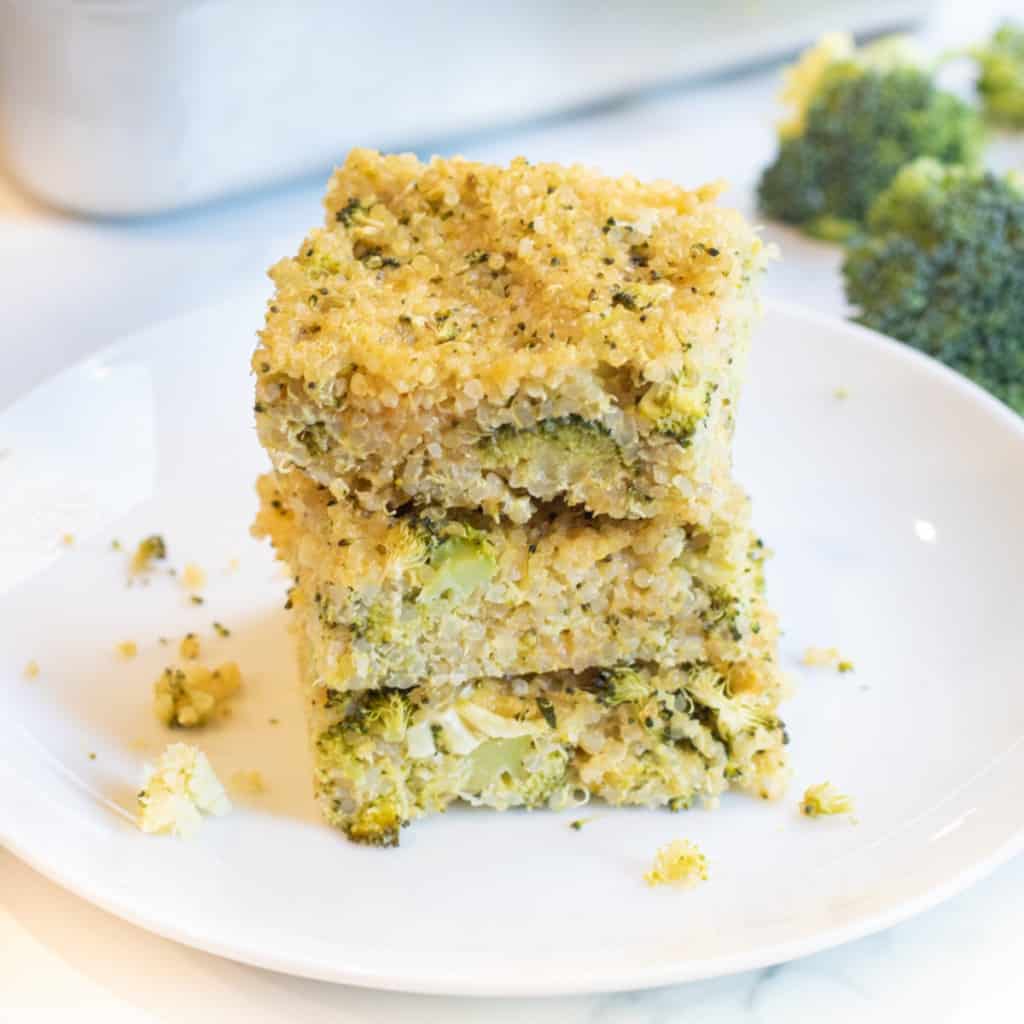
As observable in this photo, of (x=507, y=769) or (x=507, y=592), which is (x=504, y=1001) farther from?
(x=507, y=592)

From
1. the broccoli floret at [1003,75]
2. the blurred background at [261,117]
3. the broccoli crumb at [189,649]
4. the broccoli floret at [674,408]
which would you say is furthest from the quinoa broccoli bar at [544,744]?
the broccoli floret at [1003,75]

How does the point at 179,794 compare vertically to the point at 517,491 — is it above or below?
below

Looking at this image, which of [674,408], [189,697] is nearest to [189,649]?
[189,697]

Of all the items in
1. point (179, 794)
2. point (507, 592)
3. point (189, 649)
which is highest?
point (507, 592)

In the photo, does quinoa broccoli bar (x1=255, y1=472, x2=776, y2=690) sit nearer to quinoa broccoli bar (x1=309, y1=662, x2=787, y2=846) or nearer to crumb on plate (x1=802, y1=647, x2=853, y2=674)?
quinoa broccoli bar (x1=309, y1=662, x2=787, y2=846)

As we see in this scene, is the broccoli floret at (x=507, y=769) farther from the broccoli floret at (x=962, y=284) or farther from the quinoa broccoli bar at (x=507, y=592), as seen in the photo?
the broccoli floret at (x=962, y=284)

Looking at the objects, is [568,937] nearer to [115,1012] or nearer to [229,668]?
[115,1012]
